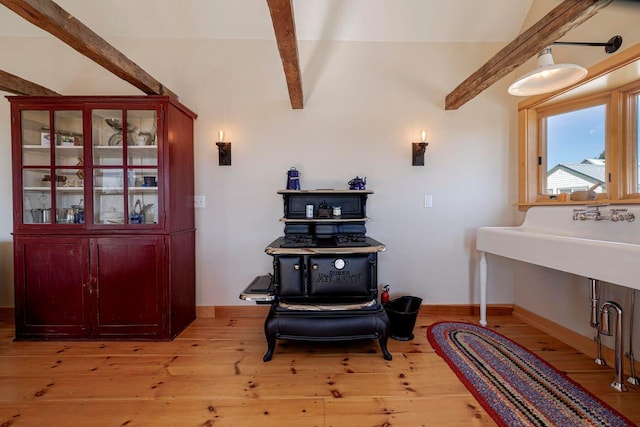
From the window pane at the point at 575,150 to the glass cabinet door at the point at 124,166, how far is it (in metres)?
3.26

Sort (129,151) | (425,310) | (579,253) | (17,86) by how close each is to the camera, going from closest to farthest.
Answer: (579,253) < (17,86) < (129,151) < (425,310)

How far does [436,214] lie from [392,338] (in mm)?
1174

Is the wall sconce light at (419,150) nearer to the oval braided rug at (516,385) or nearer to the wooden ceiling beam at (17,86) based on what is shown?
the oval braided rug at (516,385)

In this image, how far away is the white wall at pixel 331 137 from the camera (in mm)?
2576

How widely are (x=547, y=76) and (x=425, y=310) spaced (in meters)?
2.01

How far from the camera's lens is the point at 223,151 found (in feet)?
8.35

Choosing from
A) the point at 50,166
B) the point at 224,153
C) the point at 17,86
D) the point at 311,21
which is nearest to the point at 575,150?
the point at 311,21

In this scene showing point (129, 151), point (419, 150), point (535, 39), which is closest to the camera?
point (535, 39)

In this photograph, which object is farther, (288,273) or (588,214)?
(288,273)

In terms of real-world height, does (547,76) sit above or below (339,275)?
above

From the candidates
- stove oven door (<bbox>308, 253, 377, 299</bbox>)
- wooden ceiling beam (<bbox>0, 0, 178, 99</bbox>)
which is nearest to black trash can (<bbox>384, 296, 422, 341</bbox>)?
stove oven door (<bbox>308, 253, 377, 299</bbox>)

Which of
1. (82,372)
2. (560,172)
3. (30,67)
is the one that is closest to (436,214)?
(560,172)

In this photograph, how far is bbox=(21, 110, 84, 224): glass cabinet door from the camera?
2184 millimetres

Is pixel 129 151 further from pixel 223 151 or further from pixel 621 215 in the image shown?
pixel 621 215
